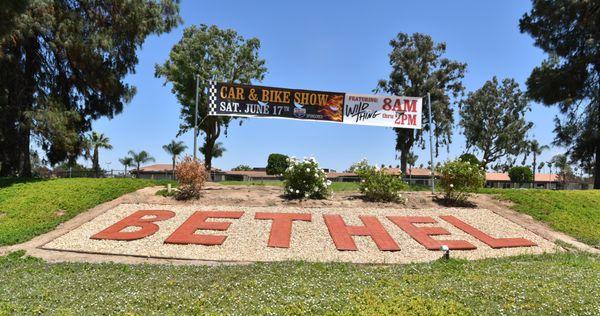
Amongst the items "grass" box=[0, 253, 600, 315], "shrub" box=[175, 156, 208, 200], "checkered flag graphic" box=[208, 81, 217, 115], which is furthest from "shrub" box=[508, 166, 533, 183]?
"grass" box=[0, 253, 600, 315]

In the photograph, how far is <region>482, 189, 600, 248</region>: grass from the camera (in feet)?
38.8

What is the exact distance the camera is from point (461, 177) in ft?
45.0

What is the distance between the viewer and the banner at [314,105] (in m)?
15.8

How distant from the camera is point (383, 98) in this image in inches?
640

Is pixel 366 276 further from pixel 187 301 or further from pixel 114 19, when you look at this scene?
pixel 114 19

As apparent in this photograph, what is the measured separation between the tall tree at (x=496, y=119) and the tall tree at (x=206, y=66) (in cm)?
2344

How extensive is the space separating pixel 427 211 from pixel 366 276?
7053 mm

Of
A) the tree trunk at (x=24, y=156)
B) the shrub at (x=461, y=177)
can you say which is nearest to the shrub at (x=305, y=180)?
the shrub at (x=461, y=177)

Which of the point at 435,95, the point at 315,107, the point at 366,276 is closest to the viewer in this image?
the point at 366,276

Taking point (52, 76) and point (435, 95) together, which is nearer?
point (52, 76)

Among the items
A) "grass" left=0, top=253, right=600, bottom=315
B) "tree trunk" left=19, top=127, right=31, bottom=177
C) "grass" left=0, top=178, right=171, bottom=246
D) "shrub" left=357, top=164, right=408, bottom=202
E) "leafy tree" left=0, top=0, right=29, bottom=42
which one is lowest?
"grass" left=0, top=253, right=600, bottom=315

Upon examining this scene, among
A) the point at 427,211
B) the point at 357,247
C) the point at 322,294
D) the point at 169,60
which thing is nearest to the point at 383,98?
the point at 427,211

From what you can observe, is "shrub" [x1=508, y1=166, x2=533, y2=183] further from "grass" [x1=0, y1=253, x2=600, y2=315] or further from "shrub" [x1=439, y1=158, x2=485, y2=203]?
"grass" [x1=0, y1=253, x2=600, y2=315]

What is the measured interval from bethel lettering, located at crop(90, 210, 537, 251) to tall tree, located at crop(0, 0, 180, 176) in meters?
10.8
